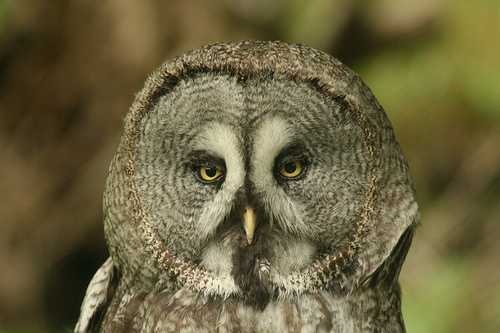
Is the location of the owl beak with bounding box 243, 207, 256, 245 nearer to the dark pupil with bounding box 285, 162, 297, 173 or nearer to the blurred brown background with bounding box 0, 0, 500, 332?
the dark pupil with bounding box 285, 162, 297, 173

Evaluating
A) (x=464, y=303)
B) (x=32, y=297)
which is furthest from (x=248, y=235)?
(x=32, y=297)

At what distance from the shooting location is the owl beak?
2.13 metres

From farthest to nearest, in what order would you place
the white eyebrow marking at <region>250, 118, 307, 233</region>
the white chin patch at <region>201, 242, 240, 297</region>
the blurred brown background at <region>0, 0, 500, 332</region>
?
the blurred brown background at <region>0, 0, 500, 332</region> < the white chin patch at <region>201, 242, 240, 297</region> < the white eyebrow marking at <region>250, 118, 307, 233</region>

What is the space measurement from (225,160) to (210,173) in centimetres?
7

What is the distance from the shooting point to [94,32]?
4453 millimetres

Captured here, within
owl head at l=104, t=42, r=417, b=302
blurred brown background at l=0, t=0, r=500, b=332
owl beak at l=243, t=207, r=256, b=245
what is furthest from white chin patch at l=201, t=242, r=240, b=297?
blurred brown background at l=0, t=0, r=500, b=332

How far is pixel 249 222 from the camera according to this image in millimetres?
2137

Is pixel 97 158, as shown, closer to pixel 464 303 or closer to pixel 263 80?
pixel 464 303

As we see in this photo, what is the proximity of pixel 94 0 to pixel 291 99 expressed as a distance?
8.13 ft

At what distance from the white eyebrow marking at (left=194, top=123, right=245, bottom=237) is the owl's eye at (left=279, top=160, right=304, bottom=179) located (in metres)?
0.10

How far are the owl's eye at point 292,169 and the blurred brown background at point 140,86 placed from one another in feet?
7.23

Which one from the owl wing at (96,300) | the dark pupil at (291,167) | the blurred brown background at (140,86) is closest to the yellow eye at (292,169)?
the dark pupil at (291,167)

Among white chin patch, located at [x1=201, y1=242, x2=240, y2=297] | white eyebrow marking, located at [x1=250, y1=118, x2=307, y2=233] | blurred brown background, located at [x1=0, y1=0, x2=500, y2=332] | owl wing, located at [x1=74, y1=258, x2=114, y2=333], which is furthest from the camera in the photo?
blurred brown background, located at [x1=0, y1=0, x2=500, y2=332]

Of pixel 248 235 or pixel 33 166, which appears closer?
pixel 248 235
